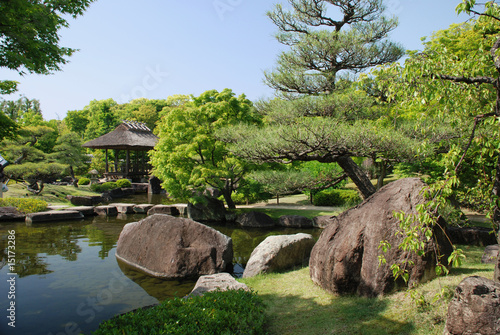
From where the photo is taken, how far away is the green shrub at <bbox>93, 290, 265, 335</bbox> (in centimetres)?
328

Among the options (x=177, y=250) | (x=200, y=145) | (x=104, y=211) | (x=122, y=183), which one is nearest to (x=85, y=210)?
(x=104, y=211)

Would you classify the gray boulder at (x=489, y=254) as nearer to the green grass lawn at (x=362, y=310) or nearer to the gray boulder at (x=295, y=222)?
the green grass lawn at (x=362, y=310)

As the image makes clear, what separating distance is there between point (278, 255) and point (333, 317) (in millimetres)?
2654

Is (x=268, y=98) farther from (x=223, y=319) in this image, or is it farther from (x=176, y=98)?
(x=176, y=98)

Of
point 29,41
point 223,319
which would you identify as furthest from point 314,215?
point 29,41

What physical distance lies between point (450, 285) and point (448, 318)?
3.84 ft

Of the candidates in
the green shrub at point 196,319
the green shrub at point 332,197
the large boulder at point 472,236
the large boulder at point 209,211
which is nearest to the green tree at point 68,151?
the large boulder at point 209,211

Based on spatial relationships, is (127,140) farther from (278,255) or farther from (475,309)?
(475,309)

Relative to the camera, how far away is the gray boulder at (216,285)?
510 centimetres

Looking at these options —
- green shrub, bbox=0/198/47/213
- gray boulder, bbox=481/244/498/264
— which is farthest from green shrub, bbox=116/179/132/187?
gray boulder, bbox=481/244/498/264

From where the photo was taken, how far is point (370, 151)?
816 cm

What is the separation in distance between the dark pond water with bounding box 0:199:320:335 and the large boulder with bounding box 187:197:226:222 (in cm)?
319

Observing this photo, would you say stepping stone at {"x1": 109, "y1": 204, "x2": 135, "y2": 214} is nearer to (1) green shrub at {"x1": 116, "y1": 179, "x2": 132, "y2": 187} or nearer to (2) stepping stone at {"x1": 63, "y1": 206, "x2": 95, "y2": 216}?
(2) stepping stone at {"x1": 63, "y1": 206, "x2": 95, "y2": 216}

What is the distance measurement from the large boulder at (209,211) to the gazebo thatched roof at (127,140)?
48.2 feet
